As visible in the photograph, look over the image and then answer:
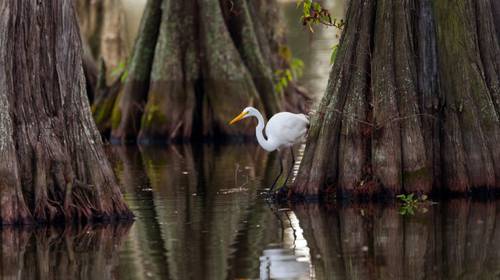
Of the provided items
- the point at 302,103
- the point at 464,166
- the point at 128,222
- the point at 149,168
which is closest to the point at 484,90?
the point at 464,166

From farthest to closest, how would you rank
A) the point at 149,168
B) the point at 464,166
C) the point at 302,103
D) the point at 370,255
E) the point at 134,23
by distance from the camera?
1. the point at 134,23
2. the point at 302,103
3. the point at 149,168
4. the point at 464,166
5. the point at 370,255

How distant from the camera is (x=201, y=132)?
2692 centimetres

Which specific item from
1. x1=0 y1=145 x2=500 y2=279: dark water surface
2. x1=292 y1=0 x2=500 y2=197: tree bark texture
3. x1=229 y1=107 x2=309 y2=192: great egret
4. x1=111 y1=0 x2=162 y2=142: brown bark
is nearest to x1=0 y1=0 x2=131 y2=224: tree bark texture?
x1=0 y1=145 x2=500 y2=279: dark water surface

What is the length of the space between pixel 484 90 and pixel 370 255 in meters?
4.58

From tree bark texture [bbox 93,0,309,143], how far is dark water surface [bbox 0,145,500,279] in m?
9.19

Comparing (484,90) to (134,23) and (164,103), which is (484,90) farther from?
(134,23)

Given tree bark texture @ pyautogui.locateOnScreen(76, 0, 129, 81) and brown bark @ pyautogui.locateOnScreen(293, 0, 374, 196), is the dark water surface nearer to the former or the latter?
brown bark @ pyautogui.locateOnScreen(293, 0, 374, 196)

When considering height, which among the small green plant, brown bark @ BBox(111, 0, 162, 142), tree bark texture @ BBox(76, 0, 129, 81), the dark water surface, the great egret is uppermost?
tree bark texture @ BBox(76, 0, 129, 81)

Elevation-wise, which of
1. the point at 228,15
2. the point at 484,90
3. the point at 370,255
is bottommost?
the point at 370,255

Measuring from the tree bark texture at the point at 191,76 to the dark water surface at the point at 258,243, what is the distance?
9.19 meters

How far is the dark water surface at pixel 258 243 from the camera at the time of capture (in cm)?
1102

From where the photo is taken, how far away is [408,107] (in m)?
15.5

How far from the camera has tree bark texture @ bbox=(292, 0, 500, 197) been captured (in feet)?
50.6

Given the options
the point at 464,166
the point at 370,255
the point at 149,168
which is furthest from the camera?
the point at 149,168
